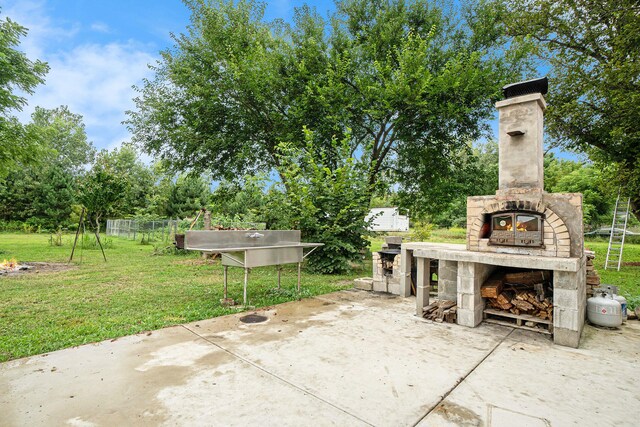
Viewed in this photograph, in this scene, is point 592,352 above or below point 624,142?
below

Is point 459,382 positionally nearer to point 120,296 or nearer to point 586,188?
point 120,296

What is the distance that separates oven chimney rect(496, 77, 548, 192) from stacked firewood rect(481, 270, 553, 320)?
1.17m

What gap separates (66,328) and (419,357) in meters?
3.87

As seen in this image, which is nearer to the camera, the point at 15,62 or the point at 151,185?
the point at 15,62

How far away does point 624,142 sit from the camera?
8.96 metres

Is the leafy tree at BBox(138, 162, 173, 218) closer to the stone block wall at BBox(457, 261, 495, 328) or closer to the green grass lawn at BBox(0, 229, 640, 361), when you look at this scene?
the green grass lawn at BBox(0, 229, 640, 361)

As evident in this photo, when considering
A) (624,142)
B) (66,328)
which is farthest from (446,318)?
(624,142)

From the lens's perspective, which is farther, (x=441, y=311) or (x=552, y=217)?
(x=441, y=311)

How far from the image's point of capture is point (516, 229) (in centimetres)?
404

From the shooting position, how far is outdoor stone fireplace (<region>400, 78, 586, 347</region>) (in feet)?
11.1

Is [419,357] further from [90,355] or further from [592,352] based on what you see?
[90,355]

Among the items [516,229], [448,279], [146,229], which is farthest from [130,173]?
[516,229]

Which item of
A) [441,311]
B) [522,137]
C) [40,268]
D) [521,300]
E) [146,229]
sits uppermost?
[522,137]

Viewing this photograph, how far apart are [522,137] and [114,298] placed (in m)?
6.51
